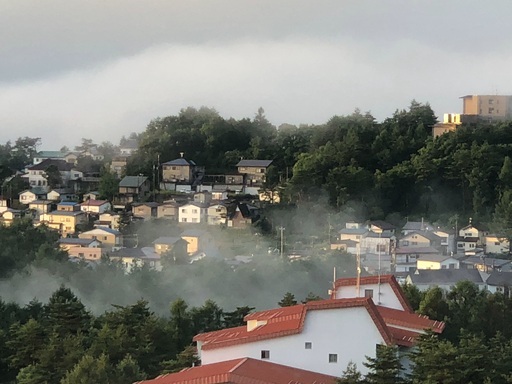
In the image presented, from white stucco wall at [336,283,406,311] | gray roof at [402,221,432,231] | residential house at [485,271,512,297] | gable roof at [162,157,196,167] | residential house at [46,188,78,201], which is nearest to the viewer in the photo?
white stucco wall at [336,283,406,311]

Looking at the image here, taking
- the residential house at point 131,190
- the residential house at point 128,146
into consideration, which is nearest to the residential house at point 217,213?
the residential house at point 131,190

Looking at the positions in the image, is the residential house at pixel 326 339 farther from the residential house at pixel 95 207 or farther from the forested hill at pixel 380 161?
the residential house at pixel 95 207

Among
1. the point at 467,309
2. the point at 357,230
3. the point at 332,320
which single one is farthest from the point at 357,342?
the point at 357,230

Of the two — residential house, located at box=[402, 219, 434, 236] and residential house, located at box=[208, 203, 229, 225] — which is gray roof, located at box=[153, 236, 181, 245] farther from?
residential house, located at box=[402, 219, 434, 236]

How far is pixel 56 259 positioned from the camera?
1433 cm

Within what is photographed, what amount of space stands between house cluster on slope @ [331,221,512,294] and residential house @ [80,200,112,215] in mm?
6662

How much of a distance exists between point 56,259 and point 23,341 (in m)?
6.48

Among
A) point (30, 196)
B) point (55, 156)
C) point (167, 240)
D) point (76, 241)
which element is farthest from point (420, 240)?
point (55, 156)

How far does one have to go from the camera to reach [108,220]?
1962 cm

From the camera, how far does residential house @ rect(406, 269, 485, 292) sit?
13.7 meters

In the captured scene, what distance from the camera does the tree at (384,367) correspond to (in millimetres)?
4945

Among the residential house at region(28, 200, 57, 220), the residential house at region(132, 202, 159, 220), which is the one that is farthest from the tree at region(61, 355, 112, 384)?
the residential house at region(28, 200, 57, 220)

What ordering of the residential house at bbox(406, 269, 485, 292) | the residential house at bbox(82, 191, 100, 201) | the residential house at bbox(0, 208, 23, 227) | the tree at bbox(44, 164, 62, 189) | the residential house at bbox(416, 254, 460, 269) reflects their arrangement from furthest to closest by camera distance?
the tree at bbox(44, 164, 62, 189)
the residential house at bbox(82, 191, 100, 201)
the residential house at bbox(0, 208, 23, 227)
the residential house at bbox(416, 254, 460, 269)
the residential house at bbox(406, 269, 485, 292)

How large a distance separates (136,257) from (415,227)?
6.38 metres
